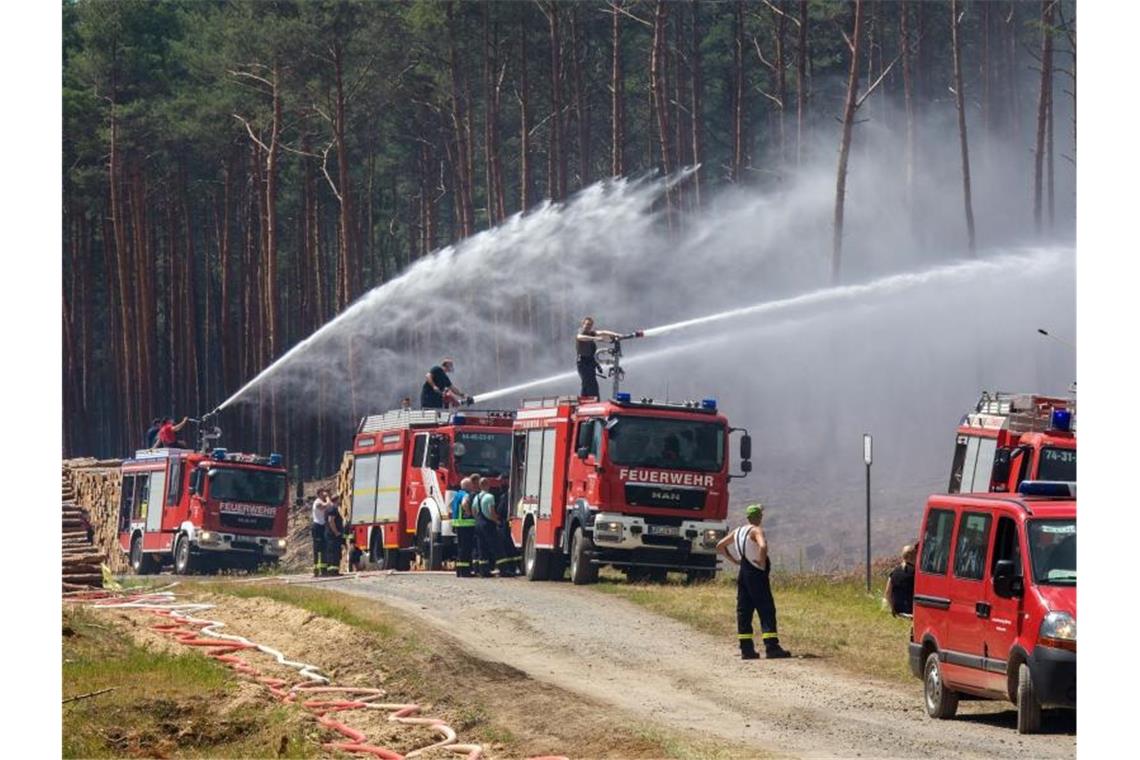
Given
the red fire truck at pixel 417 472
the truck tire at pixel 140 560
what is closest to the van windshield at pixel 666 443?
the red fire truck at pixel 417 472

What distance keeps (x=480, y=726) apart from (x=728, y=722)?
2.10 m

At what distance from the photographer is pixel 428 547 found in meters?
34.2

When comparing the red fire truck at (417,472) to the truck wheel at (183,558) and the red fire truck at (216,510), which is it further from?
the truck wheel at (183,558)

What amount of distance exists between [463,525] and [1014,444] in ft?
35.0

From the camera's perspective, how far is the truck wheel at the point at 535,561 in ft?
96.9

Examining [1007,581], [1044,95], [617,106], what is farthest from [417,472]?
[1044,95]

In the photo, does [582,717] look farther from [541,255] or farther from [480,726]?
[541,255]

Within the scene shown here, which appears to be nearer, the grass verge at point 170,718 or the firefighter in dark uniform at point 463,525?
the grass verge at point 170,718

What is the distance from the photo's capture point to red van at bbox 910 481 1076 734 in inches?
555

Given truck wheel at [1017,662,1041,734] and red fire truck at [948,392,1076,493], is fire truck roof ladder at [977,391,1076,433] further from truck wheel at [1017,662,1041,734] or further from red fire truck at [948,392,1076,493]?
truck wheel at [1017,662,1041,734]

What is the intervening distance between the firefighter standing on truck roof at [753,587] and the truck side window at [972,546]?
12.8 feet

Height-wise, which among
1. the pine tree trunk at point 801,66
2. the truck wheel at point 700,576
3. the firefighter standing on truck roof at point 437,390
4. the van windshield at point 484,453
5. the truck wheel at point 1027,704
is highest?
the pine tree trunk at point 801,66
